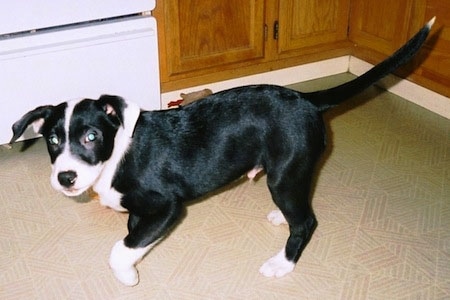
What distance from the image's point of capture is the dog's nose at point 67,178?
5.03ft

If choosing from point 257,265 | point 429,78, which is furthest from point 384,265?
point 429,78

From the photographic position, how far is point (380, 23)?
304 cm

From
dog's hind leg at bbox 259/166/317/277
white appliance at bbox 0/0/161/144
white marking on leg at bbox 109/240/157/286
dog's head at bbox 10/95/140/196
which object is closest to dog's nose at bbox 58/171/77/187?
dog's head at bbox 10/95/140/196

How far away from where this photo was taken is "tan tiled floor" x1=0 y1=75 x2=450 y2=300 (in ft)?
6.09

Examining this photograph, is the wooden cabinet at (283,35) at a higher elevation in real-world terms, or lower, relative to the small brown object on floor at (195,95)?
higher

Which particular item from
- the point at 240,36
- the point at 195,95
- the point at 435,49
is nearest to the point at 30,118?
the point at 195,95

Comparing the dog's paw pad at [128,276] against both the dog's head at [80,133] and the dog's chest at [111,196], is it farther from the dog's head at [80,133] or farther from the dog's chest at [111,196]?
the dog's head at [80,133]

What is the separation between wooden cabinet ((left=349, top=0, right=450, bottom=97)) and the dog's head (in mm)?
1750

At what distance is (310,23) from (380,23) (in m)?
0.37

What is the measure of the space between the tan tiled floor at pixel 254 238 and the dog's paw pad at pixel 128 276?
0.11 ft

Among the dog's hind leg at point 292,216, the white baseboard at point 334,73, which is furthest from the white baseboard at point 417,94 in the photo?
the dog's hind leg at point 292,216

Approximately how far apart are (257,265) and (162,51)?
123 centimetres

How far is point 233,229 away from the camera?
2137 millimetres

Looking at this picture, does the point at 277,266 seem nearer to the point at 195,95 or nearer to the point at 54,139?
the point at 54,139
